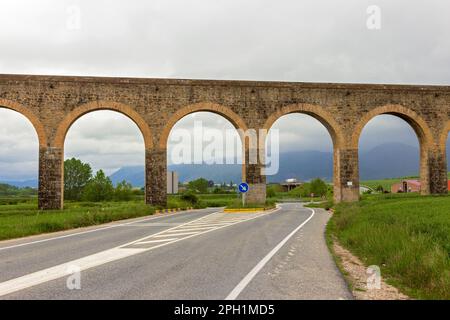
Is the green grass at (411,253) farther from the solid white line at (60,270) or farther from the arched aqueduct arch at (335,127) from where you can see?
the arched aqueduct arch at (335,127)

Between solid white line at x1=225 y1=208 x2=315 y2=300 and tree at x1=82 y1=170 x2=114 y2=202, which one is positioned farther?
tree at x1=82 y1=170 x2=114 y2=202

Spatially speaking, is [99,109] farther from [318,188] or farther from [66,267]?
[318,188]

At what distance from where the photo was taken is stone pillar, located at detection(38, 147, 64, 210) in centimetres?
2623

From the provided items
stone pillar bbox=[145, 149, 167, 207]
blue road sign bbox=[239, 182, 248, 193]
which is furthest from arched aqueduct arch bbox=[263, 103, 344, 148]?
stone pillar bbox=[145, 149, 167, 207]

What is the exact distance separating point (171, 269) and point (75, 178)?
62122 mm

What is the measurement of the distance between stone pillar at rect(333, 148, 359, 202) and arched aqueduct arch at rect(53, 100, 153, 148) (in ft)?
43.4

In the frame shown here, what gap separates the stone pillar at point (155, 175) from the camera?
27.3 m

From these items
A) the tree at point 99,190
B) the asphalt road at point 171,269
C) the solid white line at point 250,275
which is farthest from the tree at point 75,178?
the solid white line at point 250,275

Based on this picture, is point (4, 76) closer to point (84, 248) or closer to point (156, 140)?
point (156, 140)

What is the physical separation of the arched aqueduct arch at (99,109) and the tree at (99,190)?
3113 cm

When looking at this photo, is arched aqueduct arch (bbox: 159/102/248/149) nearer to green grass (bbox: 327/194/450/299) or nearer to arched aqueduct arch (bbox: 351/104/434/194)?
arched aqueduct arch (bbox: 351/104/434/194)

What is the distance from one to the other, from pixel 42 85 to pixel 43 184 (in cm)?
631

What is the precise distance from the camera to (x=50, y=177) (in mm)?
26328

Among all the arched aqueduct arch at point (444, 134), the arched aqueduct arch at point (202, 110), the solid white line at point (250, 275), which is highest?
the arched aqueduct arch at point (202, 110)
